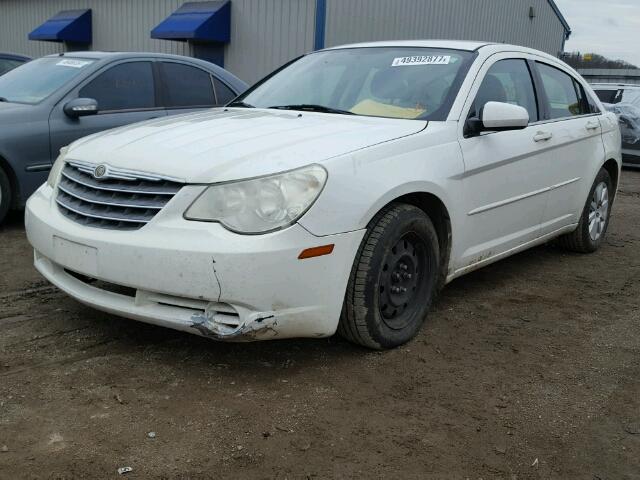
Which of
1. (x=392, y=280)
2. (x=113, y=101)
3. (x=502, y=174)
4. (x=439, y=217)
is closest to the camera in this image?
(x=392, y=280)

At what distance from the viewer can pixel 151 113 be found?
638 cm

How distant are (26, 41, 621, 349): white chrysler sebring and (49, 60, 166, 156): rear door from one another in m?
1.92

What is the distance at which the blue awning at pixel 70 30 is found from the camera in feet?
60.7

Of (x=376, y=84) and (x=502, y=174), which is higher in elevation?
(x=376, y=84)

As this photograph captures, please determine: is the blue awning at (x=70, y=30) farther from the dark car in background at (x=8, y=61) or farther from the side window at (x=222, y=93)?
the side window at (x=222, y=93)

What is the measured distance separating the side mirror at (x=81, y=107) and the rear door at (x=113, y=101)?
96 mm

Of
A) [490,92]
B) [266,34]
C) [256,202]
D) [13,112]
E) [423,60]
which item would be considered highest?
[423,60]

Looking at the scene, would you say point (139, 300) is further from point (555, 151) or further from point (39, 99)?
point (39, 99)

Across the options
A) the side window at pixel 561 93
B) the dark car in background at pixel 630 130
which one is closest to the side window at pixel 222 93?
the side window at pixel 561 93

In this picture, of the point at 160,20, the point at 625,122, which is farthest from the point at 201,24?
the point at 625,122

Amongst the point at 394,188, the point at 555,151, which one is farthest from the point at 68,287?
the point at 555,151

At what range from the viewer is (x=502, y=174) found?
414cm

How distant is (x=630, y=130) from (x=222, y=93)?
8.15m

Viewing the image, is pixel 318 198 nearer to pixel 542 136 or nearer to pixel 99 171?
pixel 99 171
